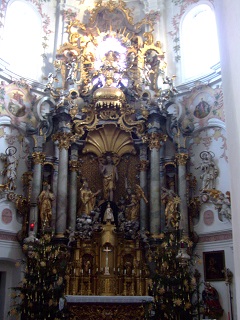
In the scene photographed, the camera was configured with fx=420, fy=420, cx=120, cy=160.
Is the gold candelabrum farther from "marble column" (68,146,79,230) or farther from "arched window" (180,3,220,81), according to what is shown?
"arched window" (180,3,220,81)

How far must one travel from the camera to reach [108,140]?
16359 millimetres

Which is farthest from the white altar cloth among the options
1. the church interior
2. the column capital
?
the column capital

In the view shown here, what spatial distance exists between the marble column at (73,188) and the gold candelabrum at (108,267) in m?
1.02

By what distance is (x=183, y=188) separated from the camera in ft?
49.1

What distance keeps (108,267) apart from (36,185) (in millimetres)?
3806

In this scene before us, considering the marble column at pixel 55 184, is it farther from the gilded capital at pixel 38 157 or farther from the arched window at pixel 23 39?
the arched window at pixel 23 39

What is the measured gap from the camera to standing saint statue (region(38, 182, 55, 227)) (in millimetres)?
14422

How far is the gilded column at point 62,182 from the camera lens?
1456cm

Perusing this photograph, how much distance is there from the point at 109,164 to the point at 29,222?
3775mm

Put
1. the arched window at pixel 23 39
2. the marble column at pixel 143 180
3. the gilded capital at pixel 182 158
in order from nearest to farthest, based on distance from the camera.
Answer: the marble column at pixel 143 180, the gilded capital at pixel 182 158, the arched window at pixel 23 39

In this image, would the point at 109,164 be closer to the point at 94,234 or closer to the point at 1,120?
the point at 94,234

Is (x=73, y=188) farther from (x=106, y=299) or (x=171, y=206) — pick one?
(x=106, y=299)

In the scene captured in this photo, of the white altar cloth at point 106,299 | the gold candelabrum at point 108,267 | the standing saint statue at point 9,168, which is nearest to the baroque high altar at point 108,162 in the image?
the gold candelabrum at point 108,267

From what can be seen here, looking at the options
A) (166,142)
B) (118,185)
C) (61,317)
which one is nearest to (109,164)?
(118,185)
